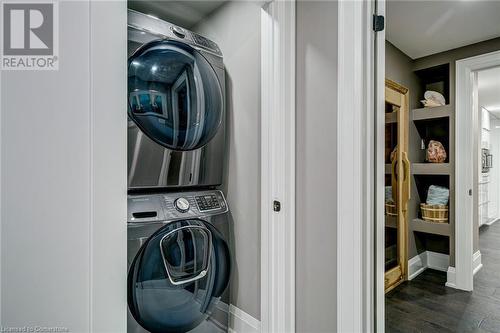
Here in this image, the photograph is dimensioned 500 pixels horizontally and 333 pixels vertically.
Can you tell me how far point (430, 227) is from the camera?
9.29ft

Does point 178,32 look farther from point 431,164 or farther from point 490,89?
point 490,89

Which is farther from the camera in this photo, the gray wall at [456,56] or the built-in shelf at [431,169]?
the built-in shelf at [431,169]

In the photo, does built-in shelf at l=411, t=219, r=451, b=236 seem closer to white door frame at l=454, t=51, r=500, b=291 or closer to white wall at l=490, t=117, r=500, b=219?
white door frame at l=454, t=51, r=500, b=291

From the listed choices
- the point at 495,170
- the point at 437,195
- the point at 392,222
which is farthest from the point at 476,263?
the point at 495,170

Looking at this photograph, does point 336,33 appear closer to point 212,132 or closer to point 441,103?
point 212,132

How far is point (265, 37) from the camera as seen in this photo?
1.46 m

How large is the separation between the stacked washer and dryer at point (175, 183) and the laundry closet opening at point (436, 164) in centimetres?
137

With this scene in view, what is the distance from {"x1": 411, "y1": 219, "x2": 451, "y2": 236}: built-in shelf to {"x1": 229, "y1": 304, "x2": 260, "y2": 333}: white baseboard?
2176 mm

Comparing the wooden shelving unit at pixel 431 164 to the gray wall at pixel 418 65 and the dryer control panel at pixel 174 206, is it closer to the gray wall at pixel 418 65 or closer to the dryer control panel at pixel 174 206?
the gray wall at pixel 418 65

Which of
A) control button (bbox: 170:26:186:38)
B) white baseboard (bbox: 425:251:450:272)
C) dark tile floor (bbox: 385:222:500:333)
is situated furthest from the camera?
white baseboard (bbox: 425:251:450:272)

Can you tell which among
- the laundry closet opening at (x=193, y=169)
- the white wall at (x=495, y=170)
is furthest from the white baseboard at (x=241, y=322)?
the white wall at (x=495, y=170)

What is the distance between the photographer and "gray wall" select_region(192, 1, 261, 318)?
5.49 ft

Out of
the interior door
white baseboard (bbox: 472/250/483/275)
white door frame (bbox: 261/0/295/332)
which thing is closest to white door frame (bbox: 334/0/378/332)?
white door frame (bbox: 261/0/295/332)

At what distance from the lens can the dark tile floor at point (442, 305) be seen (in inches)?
78.4
